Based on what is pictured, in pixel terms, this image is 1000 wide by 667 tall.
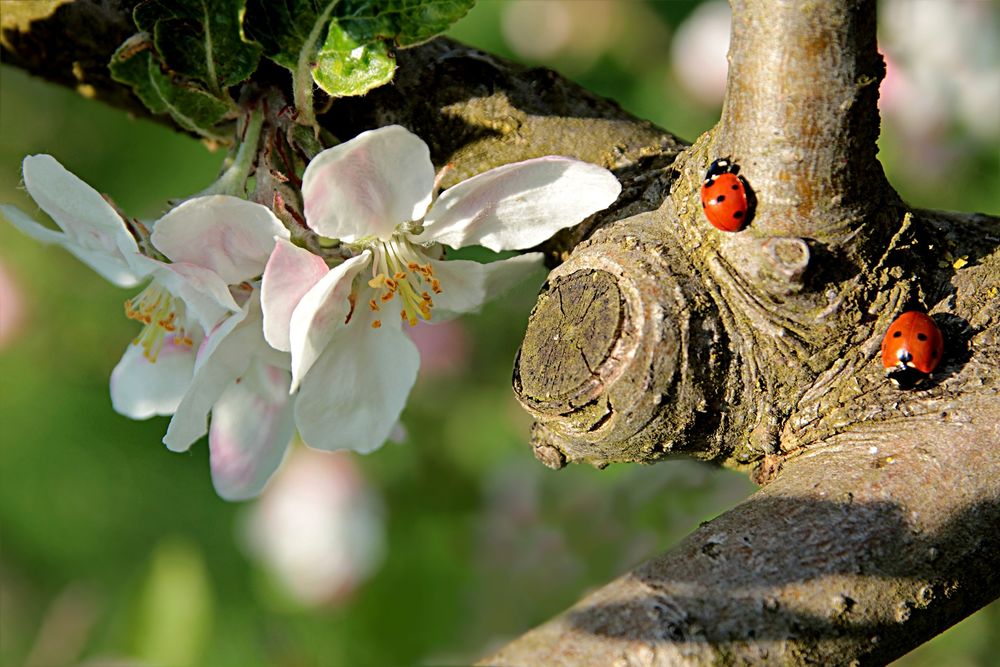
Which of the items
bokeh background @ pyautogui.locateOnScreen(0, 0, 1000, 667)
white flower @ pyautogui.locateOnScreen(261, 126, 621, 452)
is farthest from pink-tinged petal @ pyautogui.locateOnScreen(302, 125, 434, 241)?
bokeh background @ pyautogui.locateOnScreen(0, 0, 1000, 667)

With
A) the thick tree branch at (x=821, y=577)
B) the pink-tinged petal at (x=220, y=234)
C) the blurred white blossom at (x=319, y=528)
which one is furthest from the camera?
the blurred white blossom at (x=319, y=528)

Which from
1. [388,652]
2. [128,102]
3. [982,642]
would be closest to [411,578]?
[388,652]

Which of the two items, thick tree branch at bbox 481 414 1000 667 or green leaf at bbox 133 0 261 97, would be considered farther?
green leaf at bbox 133 0 261 97

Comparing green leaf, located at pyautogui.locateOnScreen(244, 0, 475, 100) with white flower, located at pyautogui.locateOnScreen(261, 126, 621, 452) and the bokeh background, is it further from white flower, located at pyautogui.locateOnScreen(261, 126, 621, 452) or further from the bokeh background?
the bokeh background

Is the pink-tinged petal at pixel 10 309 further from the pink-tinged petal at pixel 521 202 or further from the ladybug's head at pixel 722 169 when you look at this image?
the ladybug's head at pixel 722 169

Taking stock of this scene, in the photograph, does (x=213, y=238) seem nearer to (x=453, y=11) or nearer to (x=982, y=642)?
(x=453, y=11)

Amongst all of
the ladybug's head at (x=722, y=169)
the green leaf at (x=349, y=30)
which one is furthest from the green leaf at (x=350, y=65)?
the ladybug's head at (x=722, y=169)
